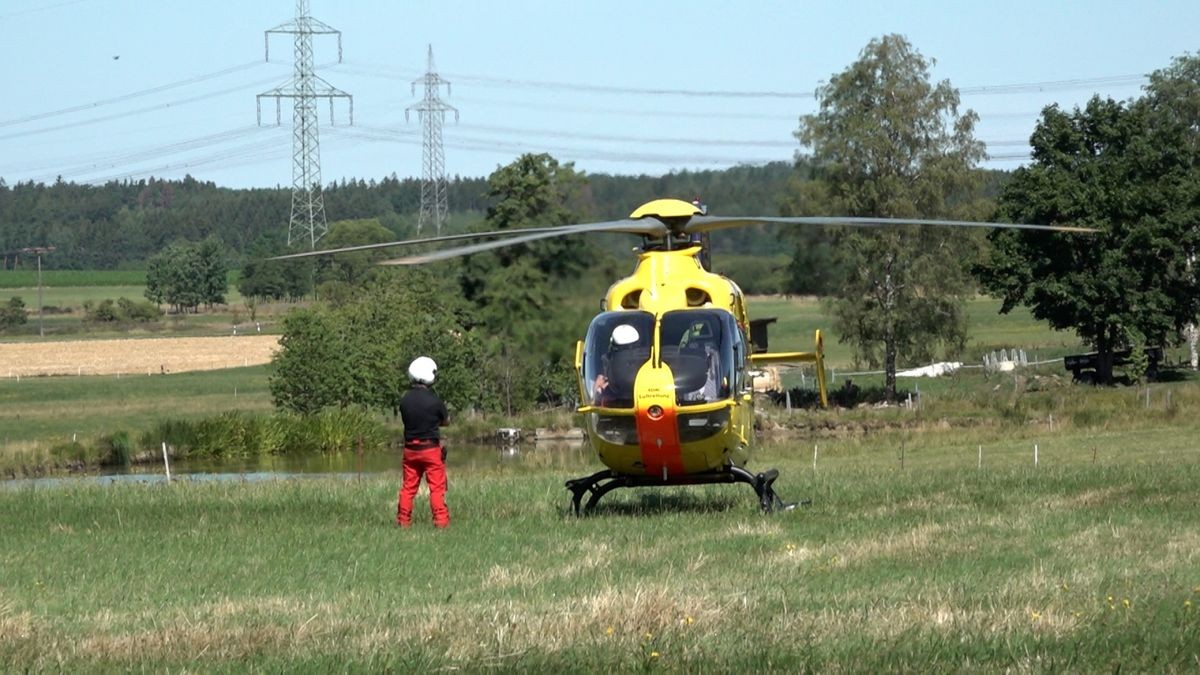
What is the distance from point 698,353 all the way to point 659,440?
0.99m

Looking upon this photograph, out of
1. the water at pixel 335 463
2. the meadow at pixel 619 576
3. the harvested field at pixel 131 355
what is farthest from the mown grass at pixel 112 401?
the meadow at pixel 619 576

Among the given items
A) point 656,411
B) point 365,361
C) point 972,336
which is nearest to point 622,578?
point 656,411

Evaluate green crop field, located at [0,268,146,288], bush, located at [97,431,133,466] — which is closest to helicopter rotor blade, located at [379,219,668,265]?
bush, located at [97,431,133,466]

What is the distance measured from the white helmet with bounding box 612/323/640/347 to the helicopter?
1cm

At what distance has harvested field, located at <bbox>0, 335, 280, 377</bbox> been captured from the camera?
96688 mm

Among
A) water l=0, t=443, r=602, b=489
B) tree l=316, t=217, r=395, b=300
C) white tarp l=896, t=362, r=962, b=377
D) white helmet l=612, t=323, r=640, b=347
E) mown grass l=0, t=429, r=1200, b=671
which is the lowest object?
water l=0, t=443, r=602, b=489

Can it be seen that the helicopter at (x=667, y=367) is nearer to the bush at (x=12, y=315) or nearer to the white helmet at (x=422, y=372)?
the white helmet at (x=422, y=372)

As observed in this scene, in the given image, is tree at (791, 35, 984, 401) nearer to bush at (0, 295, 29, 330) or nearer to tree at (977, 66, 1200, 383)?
tree at (977, 66, 1200, 383)

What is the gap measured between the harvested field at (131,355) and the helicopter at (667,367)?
79497mm

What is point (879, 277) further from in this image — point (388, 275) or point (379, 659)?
point (379, 659)

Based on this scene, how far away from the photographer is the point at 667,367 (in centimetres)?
1686

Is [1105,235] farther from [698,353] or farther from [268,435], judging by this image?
[698,353]

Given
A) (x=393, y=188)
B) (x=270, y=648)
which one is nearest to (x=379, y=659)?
(x=270, y=648)

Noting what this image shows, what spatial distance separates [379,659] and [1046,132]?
64777 mm
